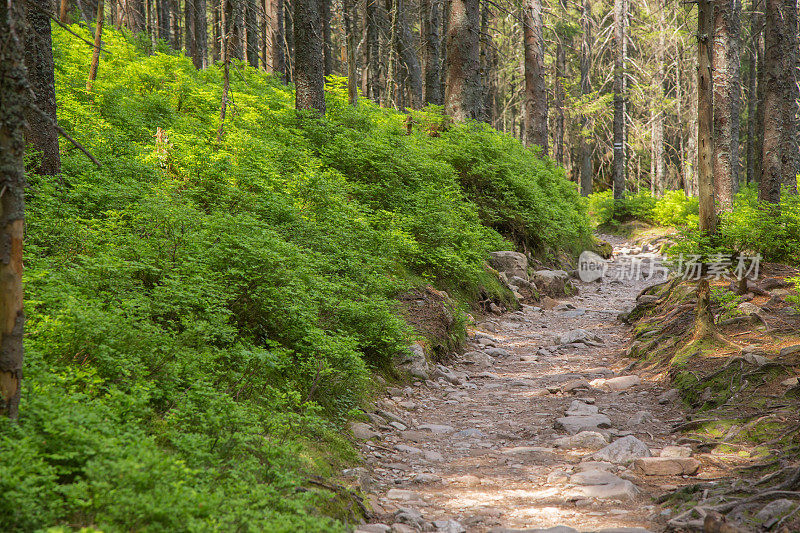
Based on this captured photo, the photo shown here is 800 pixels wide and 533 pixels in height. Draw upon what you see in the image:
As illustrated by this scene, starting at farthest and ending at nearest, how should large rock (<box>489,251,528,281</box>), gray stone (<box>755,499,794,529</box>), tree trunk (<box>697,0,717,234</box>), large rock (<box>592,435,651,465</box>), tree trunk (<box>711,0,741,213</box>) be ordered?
1. large rock (<box>489,251,528,281</box>)
2. tree trunk (<box>711,0,741,213</box>)
3. tree trunk (<box>697,0,717,234</box>)
4. large rock (<box>592,435,651,465</box>)
5. gray stone (<box>755,499,794,529</box>)

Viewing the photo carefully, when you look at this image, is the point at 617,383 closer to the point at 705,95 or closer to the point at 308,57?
the point at 705,95

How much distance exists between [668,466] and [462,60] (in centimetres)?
1178

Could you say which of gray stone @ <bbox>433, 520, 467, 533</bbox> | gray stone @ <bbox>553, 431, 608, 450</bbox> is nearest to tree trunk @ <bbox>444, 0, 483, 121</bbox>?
gray stone @ <bbox>553, 431, 608, 450</bbox>

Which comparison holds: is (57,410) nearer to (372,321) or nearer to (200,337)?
(200,337)

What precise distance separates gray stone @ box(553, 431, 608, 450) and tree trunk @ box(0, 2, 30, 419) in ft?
14.1

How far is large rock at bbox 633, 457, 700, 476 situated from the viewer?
14.3 feet

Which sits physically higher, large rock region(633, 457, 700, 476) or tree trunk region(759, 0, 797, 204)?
tree trunk region(759, 0, 797, 204)

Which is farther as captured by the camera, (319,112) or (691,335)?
(319,112)

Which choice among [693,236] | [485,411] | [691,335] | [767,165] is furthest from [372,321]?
[767,165]

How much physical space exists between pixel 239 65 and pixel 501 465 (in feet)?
43.2

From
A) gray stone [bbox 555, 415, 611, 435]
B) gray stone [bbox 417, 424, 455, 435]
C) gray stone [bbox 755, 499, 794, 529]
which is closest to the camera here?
gray stone [bbox 755, 499, 794, 529]

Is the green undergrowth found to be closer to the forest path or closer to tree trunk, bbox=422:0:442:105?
the forest path

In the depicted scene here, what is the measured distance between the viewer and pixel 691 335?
7.00 metres

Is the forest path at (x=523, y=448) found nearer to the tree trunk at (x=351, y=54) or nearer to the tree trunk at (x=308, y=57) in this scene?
the tree trunk at (x=308, y=57)
